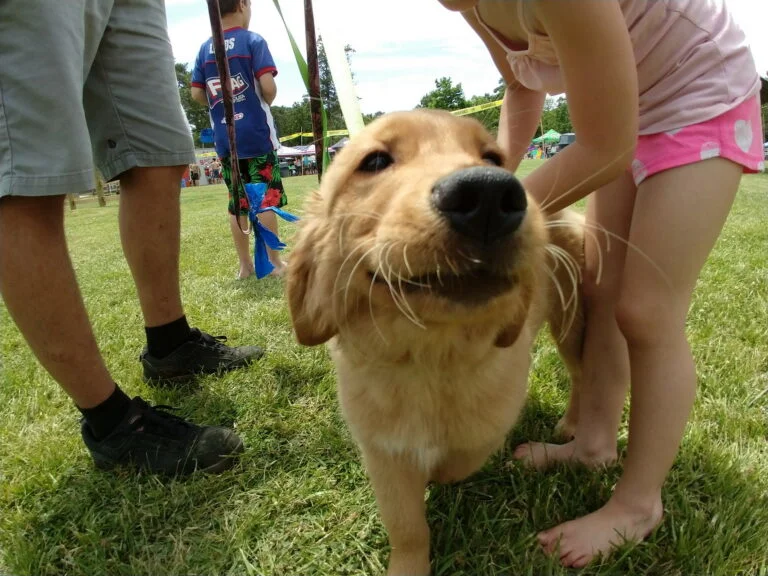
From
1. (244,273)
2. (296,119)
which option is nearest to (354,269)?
(244,273)

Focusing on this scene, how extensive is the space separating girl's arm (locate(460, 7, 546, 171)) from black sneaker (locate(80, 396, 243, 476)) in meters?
1.83

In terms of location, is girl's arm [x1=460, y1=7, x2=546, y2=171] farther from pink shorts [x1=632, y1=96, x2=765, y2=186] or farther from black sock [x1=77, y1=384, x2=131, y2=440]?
black sock [x1=77, y1=384, x2=131, y2=440]

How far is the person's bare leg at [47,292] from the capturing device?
6.52ft

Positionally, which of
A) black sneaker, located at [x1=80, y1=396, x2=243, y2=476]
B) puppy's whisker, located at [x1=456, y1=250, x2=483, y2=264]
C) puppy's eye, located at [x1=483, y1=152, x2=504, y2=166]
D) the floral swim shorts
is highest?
puppy's eye, located at [x1=483, y1=152, x2=504, y2=166]

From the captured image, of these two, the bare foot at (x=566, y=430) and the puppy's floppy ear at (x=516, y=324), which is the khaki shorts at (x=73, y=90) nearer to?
the puppy's floppy ear at (x=516, y=324)

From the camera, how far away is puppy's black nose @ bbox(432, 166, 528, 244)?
1.15 meters

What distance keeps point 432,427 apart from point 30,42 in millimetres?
2015

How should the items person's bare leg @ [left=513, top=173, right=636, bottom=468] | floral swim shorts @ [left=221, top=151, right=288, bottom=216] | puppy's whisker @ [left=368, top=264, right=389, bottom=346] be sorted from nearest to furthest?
puppy's whisker @ [left=368, top=264, right=389, bottom=346] → person's bare leg @ [left=513, top=173, right=636, bottom=468] → floral swim shorts @ [left=221, top=151, right=288, bottom=216]

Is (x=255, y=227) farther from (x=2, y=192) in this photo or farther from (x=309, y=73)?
(x=2, y=192)

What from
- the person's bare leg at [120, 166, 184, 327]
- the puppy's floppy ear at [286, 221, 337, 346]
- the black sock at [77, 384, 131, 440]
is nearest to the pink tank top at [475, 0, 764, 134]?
the puppy's floppy ear at [286, 221, 337, 346]

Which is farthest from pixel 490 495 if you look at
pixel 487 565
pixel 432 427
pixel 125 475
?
pixel 125 475

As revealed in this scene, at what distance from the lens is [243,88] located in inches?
219

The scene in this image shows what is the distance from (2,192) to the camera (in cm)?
189

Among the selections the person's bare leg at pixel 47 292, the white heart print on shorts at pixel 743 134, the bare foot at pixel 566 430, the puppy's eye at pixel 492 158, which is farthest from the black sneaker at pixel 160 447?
the white heart print on shorts at pixel 743 134
